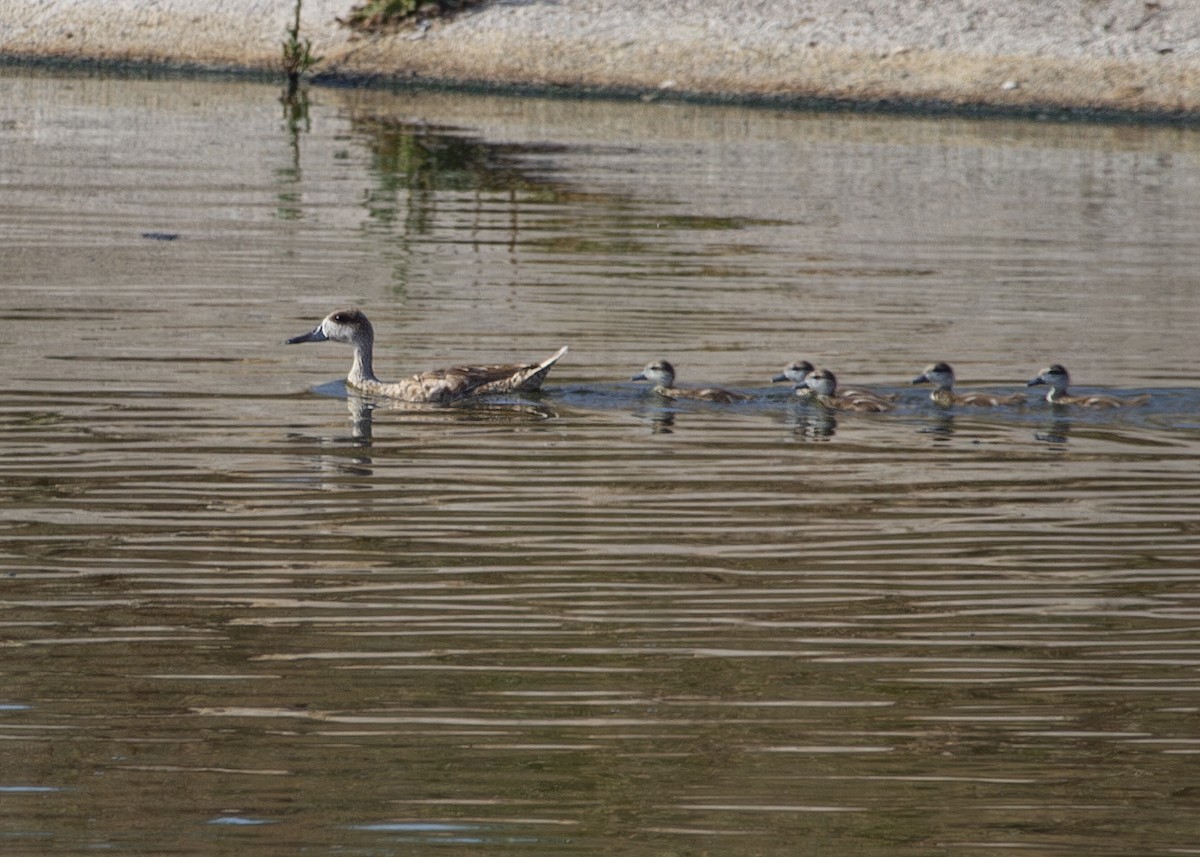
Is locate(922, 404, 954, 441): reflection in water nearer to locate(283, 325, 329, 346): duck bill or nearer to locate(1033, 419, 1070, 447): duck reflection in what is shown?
locate(1033, 419, 1070, 447): duck reflection

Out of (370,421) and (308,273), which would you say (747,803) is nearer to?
(370,421)

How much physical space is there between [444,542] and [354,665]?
6.17ft

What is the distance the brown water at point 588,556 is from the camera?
643 cm

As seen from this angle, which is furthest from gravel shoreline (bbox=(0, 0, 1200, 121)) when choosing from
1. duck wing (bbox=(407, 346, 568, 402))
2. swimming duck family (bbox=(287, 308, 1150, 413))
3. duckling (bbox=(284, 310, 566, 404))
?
duck wing (bbox=(407, 346, 568, 402))

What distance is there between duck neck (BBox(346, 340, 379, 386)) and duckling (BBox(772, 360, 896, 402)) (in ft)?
8.48

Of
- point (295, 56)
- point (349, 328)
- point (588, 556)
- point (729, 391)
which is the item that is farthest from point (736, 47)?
point (588, 556)

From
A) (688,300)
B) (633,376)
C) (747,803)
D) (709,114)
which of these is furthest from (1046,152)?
(747,803)

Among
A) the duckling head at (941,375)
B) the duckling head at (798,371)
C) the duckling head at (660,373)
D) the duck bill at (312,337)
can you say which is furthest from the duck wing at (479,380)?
the duckling head at (941,375)

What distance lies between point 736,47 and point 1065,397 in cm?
2907

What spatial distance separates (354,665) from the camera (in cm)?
748

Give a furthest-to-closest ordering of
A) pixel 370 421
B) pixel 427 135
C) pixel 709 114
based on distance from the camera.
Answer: pixel 709 114 < pixel 427 135 < pixel 370 421

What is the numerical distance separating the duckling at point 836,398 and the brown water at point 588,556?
14 cm

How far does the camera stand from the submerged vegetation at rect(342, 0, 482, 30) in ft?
142

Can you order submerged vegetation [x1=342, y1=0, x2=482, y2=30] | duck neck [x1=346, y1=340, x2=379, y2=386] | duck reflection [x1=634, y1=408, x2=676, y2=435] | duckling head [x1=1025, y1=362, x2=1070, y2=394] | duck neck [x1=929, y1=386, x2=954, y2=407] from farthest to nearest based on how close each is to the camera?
submerged vegetation [x1=342, y1=0, x2=482, y2=30] < duck neck [x1=346, y1=340, x2=379, y2=386] < duckling head [x1=1025, y1=362, x2=1070, y2=394] < duck neck [x1=929, y1=386, x2=954, y2=407] < duck reflection [x1=634, y1=408, x2=676, y2=435]
